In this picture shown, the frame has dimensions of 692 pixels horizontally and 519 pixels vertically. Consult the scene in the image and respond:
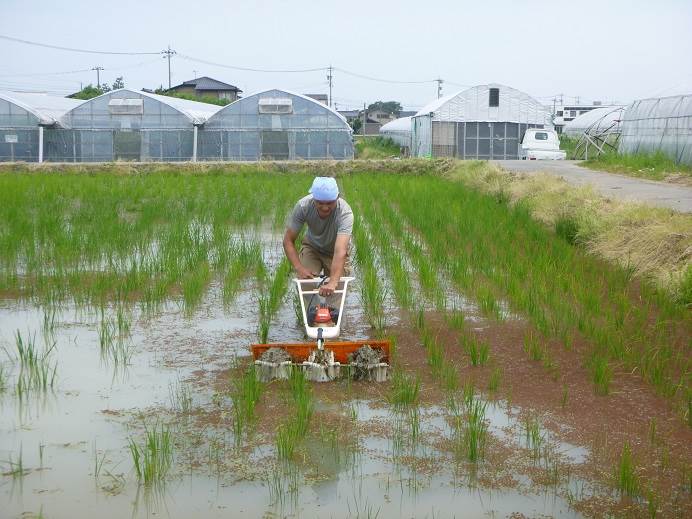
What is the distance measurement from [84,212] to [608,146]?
1713cm

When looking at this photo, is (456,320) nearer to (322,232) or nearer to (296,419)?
(322,232)

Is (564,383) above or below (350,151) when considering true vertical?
below

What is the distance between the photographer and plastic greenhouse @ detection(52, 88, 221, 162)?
22047mm

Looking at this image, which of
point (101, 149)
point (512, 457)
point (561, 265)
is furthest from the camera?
point (101, 149)

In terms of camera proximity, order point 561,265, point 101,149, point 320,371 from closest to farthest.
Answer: point 320,371
point 561,265
point 101,149

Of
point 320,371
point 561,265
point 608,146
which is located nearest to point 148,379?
point 320,371

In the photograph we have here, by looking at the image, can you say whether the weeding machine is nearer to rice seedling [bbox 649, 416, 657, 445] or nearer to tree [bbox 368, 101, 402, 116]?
rice seedling [bbox 649, 416, 657, 445]

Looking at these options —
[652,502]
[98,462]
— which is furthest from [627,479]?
[98,462]

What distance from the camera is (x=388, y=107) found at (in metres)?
74.8

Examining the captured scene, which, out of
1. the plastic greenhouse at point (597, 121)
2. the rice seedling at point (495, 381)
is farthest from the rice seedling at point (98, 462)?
the plastic greenhouse at point (597, 121)

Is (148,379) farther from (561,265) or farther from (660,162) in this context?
(660,162)

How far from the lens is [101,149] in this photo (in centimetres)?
2227

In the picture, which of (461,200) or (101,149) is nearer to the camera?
(461,200)

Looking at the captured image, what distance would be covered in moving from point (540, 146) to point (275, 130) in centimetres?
842
